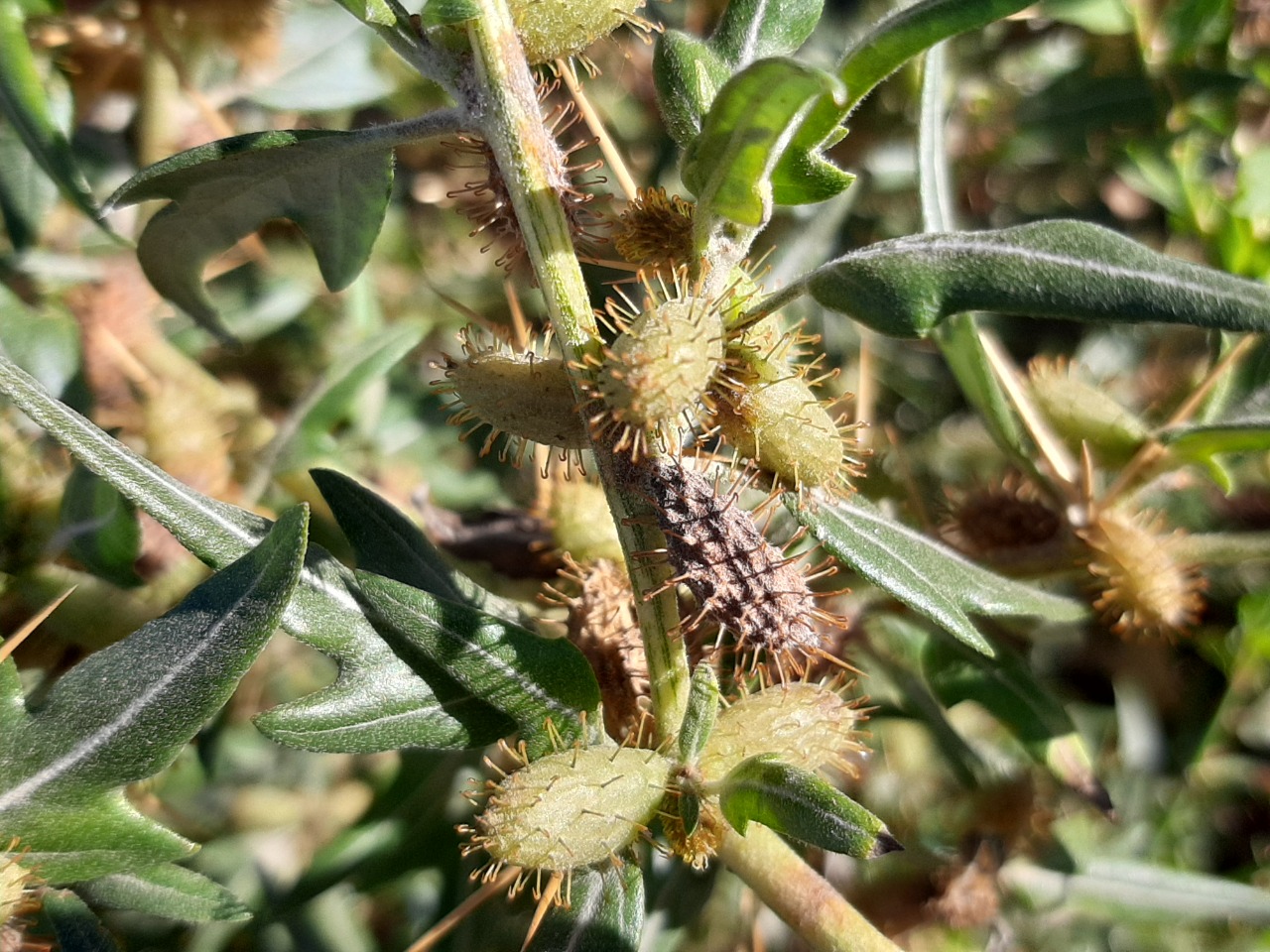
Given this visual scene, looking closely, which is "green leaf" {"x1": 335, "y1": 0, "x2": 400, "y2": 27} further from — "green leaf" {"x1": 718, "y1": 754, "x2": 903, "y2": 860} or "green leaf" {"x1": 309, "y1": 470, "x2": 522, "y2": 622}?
"green leaf" {"x1": 718, "y1": 754, "x2": 903, "y2": 860}

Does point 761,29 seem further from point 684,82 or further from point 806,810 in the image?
point 806,810

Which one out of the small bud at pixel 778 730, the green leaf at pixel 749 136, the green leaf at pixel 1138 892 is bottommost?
the green leaf at pixel 1138 892

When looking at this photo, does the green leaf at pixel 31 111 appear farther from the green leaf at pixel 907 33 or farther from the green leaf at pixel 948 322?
the green leaf at pixel 948 322

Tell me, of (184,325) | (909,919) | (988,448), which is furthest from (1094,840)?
(184,325)

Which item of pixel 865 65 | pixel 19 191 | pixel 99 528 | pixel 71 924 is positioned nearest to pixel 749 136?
pixel 865 65

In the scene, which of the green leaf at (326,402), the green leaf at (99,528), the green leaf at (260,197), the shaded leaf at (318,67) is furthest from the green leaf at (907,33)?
the shaded leaf at (318,67)

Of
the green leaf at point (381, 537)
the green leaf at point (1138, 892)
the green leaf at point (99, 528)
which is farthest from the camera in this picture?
the green leaf at point (1138, 892)
